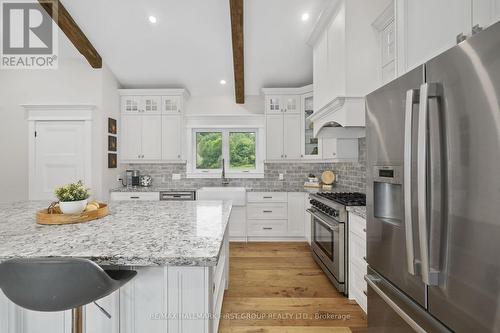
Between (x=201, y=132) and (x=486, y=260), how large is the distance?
14.3 feet

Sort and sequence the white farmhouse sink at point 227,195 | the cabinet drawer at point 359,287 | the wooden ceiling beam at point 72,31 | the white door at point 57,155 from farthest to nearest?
the white farmhouse sink at point 227,195, the white door at point 57,155, the wooden ceiling beam at point 72,31, the cabinet drawer at point 359,287

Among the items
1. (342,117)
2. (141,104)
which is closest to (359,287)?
(342,117)

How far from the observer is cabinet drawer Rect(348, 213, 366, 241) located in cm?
206

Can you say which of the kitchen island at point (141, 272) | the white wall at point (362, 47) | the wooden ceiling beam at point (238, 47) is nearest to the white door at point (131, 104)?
the wooden ceiling beam at point (238, 47)

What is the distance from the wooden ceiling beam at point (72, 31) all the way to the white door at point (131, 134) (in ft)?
2.91

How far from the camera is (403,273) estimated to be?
Result: 108 centimetres

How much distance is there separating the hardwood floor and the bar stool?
1328 millimetres

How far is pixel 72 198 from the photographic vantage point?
1693 millimetres

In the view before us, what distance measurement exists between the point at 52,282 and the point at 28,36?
397cm

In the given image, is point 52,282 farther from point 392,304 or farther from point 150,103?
point 150,103

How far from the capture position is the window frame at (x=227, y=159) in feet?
15.0

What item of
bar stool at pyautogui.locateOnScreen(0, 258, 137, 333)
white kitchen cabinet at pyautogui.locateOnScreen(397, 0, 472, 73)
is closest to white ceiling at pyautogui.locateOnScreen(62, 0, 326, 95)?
white kitchen cabinet at pyautogui.locateOnScreen(397, 0, 472, 73)

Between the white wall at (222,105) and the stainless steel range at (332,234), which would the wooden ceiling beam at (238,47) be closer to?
the white wall at (222,105)

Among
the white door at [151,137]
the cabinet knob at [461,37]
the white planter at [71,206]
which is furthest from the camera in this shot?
the white door at [151,137]
